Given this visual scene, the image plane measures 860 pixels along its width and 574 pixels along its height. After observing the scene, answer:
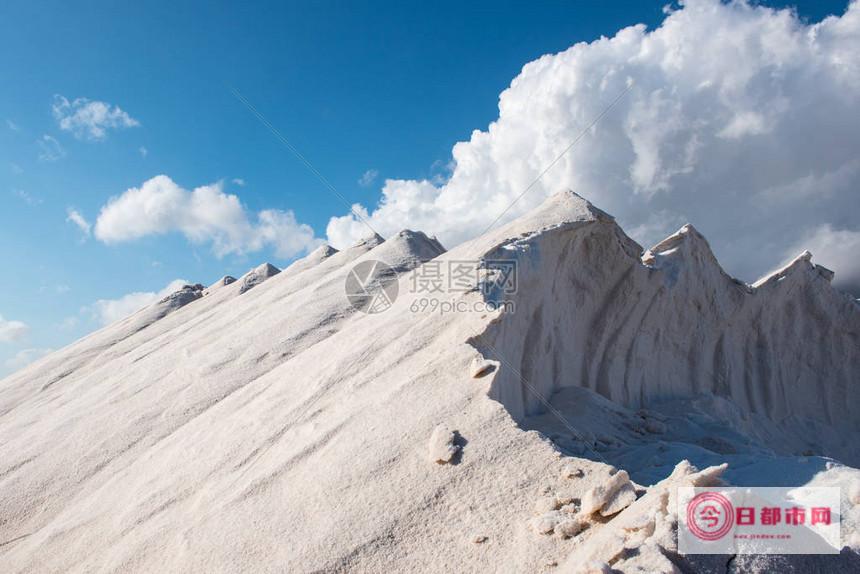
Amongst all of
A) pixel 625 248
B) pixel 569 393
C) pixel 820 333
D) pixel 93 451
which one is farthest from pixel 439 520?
pixel 820 333

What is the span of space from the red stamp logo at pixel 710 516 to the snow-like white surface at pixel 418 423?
0.11 metres

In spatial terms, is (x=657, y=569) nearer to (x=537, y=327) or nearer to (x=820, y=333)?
(x=537, y=327)

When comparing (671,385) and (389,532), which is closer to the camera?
(389,532)

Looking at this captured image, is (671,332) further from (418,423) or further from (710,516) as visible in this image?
(710,516)

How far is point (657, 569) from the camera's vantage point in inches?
82.0

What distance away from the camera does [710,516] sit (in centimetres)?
226

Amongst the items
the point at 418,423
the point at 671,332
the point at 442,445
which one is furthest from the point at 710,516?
the point at 671,332

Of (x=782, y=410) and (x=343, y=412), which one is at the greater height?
(x=782, y=410)

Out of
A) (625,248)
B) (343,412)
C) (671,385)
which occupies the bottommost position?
(343,412)

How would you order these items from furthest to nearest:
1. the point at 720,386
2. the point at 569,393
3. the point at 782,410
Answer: the point at 782,410, the point at 720,386, the point at 569,393

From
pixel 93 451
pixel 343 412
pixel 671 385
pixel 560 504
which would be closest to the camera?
pixel 560 504

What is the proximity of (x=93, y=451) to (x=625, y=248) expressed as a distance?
6.85 m

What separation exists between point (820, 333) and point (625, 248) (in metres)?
6.15

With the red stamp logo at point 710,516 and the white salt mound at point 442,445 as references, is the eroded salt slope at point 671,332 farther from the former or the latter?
the red stamp logo at point 710,516
